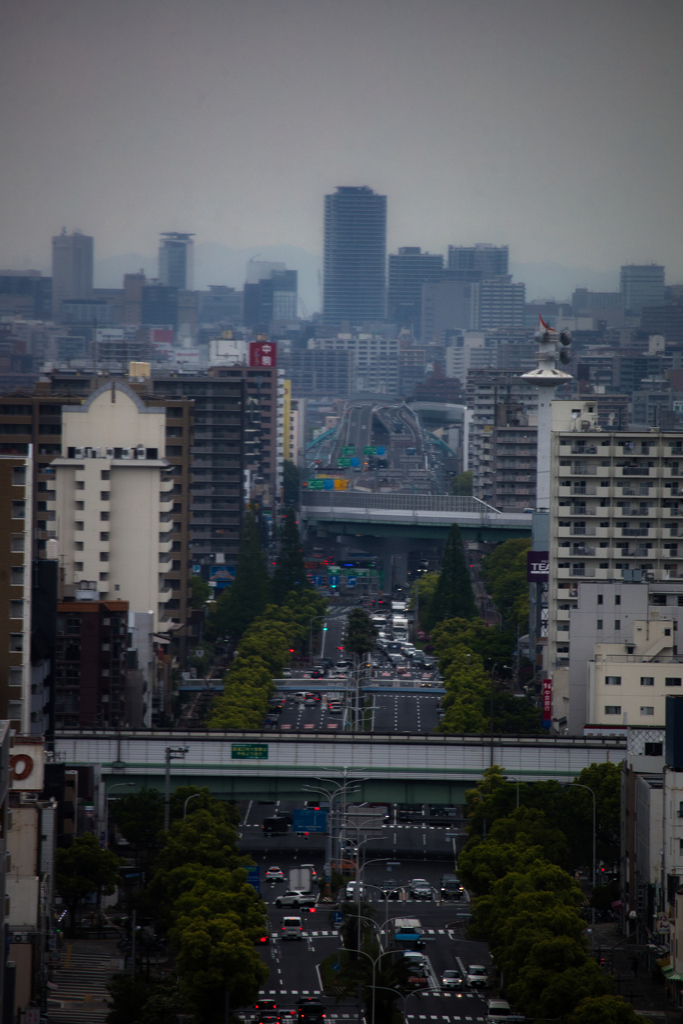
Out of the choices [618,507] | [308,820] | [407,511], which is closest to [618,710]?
[308,820]

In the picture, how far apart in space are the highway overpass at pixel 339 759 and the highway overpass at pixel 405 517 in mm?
55043

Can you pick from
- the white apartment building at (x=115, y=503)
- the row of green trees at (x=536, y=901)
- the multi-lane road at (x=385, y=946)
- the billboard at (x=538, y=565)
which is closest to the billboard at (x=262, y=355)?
the white apartment building at (x=115, y=503)

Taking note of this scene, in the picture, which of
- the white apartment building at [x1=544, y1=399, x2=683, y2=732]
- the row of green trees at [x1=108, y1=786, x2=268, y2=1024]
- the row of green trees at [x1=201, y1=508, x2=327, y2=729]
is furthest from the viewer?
the white apartment building at [x1=544, y1=399, x2=683, y2=732]

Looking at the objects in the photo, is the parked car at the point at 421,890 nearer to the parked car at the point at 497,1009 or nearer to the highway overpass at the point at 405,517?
the parked car at the point at 497,1009

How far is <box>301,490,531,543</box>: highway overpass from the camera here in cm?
10225

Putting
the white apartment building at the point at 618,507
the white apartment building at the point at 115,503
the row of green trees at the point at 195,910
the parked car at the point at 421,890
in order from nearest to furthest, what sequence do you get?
the row of green trees at the point at 195,910, the parked car at the point at 421,890, the white apartment building at the point at 618,507, the white apartment building at the point at 115,503

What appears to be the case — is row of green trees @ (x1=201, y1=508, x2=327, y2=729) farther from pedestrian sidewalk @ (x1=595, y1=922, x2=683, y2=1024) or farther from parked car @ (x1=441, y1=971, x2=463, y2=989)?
parked car @ (x1=441, y1=971, x2=463, y2=989)

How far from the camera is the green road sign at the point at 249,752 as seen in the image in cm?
4591

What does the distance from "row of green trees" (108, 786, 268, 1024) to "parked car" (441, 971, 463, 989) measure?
3909mm

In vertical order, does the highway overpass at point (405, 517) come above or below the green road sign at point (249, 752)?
above

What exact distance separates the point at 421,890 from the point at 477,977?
7.82 m

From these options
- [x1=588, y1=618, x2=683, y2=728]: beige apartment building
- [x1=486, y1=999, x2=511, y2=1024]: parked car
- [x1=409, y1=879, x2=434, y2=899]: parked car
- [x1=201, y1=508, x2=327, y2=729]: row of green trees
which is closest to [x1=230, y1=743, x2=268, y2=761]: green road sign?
[x1=409, y1=879, x2=434, y2=899]: parked car

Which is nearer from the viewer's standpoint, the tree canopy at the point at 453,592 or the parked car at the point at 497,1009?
the parked car at the point at 497,1009

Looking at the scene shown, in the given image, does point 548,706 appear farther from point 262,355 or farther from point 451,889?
point 262,355
